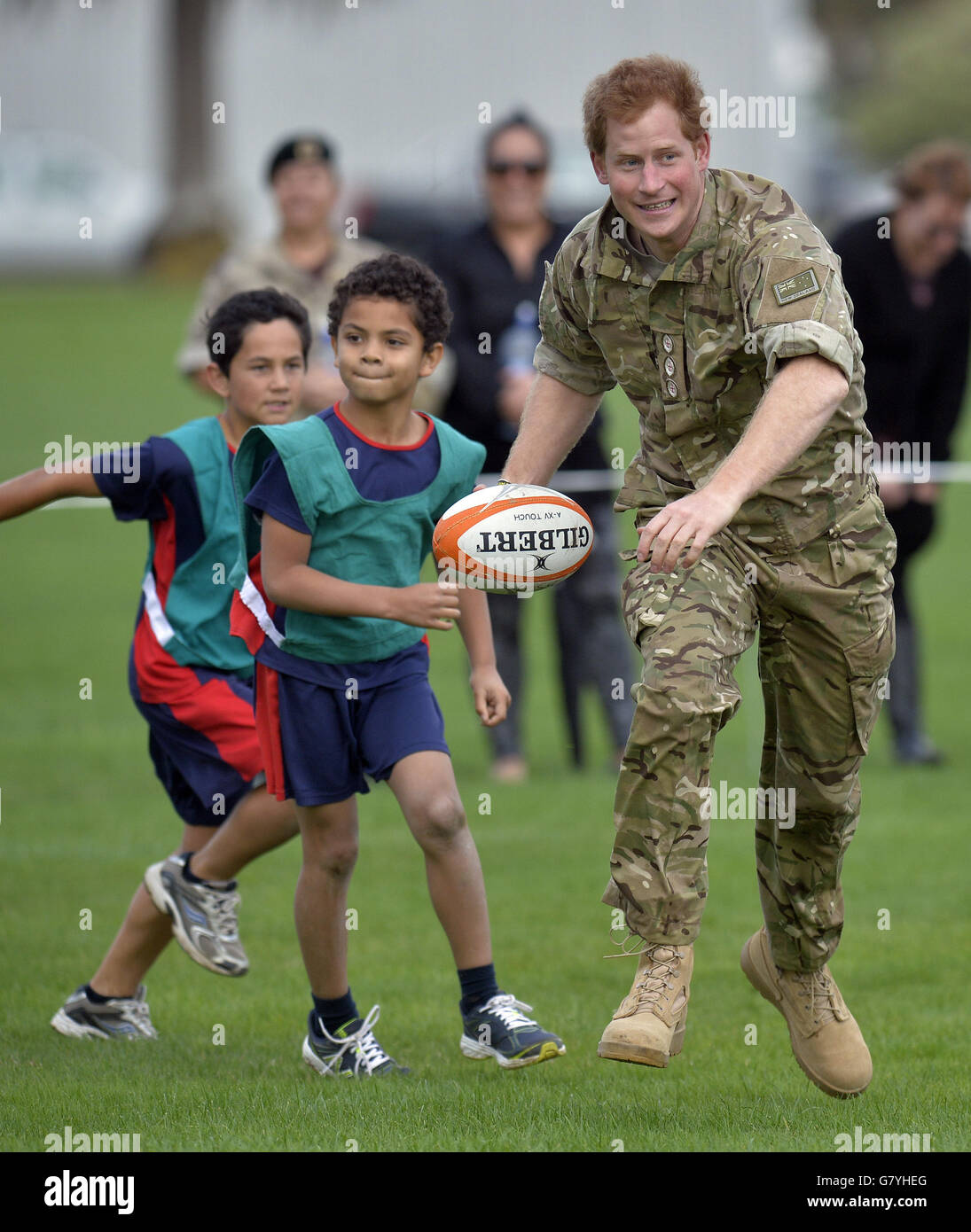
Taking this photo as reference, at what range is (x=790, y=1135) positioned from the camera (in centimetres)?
471

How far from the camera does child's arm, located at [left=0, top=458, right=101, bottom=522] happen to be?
207 inches

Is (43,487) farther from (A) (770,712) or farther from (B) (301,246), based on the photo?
(B) (301,246)

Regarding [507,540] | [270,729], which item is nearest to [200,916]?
[270,729]

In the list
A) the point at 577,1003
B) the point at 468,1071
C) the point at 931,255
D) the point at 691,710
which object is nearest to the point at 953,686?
the point at 931,255

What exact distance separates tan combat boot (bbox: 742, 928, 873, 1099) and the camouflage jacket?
1.25 meters

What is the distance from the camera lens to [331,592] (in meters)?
4.86

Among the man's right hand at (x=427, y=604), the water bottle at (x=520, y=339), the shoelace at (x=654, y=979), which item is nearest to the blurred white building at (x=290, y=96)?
the water bottle at (x=520, y=339)

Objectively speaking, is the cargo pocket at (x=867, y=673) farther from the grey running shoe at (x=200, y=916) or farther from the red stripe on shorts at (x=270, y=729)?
the grey running shoe at (x=200, y=916)

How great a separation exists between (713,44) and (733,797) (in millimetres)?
14439

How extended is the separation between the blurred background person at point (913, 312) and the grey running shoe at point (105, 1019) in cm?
499

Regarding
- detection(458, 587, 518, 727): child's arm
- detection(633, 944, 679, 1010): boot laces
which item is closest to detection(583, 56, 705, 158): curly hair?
detection(458, 587, 518, 727): child's arm

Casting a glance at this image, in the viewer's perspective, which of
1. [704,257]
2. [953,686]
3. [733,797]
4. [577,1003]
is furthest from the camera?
[953,686]

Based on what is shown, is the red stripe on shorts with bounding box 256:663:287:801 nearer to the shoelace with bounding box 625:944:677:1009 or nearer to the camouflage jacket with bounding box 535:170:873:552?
the camouflage jacket with bounding box 535:170:873:552

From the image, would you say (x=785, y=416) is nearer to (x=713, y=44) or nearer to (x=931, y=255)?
(x=931, y=255)
